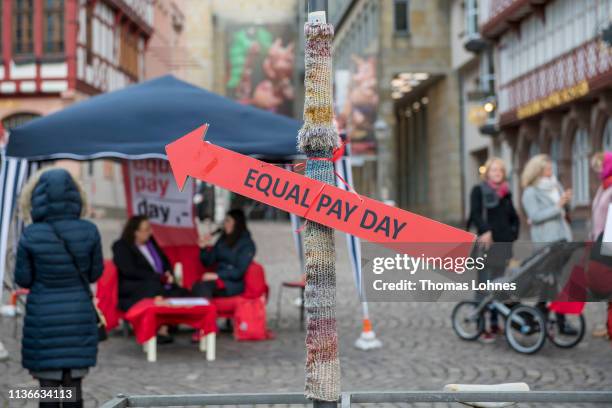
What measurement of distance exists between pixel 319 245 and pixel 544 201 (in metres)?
7.27

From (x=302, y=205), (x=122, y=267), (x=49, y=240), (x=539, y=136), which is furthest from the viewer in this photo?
(x=539, y=136)

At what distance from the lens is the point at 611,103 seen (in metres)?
24.2

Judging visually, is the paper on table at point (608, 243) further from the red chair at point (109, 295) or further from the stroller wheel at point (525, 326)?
the red chair at point (109, 295)

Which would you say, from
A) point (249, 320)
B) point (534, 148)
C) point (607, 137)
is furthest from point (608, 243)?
point (534, 148)

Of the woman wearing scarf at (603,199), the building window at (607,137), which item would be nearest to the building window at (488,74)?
the building window at (607,137)

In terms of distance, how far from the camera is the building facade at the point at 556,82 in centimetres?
2498

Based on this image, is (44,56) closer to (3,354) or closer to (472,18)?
(472,18)

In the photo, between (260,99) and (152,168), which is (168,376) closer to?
(152,168)

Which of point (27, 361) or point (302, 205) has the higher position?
point (302, 205)

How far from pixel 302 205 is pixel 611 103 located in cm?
2280

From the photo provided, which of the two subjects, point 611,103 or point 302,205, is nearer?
point 302,205

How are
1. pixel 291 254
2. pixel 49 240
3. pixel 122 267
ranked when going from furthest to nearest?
pixel 291 254
pixel 122 267
pixel 49 240

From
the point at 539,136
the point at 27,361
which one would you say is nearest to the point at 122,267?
the point at 27,361

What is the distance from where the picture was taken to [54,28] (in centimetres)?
3531
